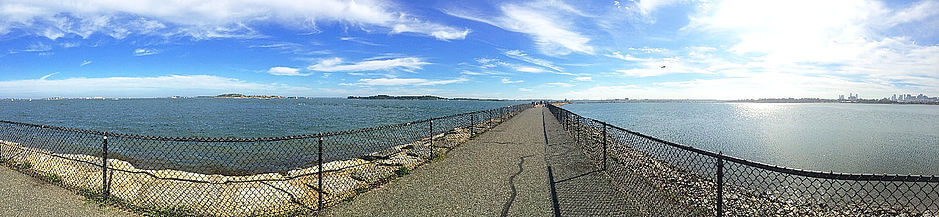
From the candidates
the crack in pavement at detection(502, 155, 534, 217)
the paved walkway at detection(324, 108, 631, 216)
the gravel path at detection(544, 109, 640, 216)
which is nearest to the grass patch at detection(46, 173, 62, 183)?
the paved walkway at detection(324, 108, 631, 216)

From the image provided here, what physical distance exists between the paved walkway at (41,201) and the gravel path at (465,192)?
11.4 ft

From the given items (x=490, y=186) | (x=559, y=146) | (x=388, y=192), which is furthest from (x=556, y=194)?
(x=559, y=146)

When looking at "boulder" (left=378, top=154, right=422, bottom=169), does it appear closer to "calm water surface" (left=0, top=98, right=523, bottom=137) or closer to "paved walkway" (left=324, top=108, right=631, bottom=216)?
"paved walkway" (left=324, top=108, right=631, bottom=216)

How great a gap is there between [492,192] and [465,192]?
47cm

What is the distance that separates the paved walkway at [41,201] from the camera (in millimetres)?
5477

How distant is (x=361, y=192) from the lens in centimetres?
668

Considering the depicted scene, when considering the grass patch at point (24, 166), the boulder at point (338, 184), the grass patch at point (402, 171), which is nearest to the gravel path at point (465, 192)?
the grass patch at point (402, 171)

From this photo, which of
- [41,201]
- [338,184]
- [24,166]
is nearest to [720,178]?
[338,184]

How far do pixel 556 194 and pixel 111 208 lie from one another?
6861mm

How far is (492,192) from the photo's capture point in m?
6.66

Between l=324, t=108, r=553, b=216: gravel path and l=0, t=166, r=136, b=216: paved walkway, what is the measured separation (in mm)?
3478

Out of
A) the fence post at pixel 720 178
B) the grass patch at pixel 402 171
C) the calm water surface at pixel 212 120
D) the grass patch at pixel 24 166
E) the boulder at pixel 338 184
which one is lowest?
the calm water surface at pixel 212 120

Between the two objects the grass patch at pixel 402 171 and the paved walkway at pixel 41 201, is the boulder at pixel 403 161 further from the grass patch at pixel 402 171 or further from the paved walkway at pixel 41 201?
the paved walkway at pixel 41 201

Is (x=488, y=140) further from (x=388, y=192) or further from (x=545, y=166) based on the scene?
(x=388, y=192)
